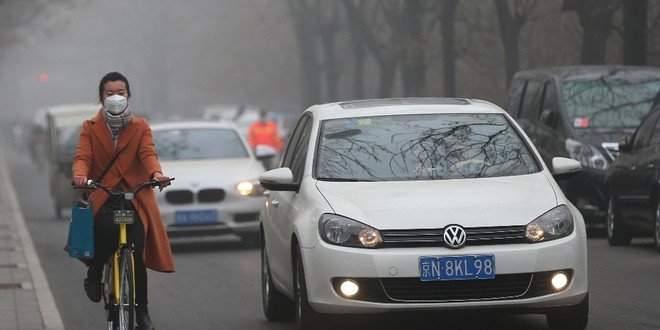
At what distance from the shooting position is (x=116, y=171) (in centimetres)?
901

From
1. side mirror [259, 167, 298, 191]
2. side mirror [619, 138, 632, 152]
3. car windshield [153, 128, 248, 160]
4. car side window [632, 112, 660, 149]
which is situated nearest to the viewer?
side mirror [259, 167, 298, 191]

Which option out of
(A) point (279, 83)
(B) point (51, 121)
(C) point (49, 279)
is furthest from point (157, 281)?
(A) point (279, 83)

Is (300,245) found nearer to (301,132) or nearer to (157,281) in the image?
(301,132)

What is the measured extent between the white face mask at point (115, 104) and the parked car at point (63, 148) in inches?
614

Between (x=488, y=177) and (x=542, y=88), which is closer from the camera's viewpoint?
(x=488, y=177)

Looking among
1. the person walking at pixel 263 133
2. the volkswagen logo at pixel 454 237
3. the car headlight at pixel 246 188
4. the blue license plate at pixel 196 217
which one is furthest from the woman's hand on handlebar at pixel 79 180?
the person walking at pixel 263 133

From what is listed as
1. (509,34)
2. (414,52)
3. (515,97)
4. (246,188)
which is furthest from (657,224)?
(414,52)

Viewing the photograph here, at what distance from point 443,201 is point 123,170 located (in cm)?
174

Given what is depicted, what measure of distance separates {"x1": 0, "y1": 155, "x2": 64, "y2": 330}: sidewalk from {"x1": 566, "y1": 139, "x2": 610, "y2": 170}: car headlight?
19.2 feet

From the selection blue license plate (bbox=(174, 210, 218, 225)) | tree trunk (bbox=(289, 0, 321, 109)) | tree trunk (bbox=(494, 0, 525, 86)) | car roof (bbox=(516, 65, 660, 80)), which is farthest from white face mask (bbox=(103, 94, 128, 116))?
tree trunk (bbox=(289, 0, 321, 109))

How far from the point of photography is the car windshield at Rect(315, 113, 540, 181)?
9742 millimetres

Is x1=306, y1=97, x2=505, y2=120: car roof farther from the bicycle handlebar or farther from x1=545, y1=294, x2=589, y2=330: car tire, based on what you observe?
the bicycle handlebar

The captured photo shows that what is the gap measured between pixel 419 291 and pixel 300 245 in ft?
2.43

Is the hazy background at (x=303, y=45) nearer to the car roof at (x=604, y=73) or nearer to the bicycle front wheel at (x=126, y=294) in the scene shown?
the car roof at (x=604, y=73)
